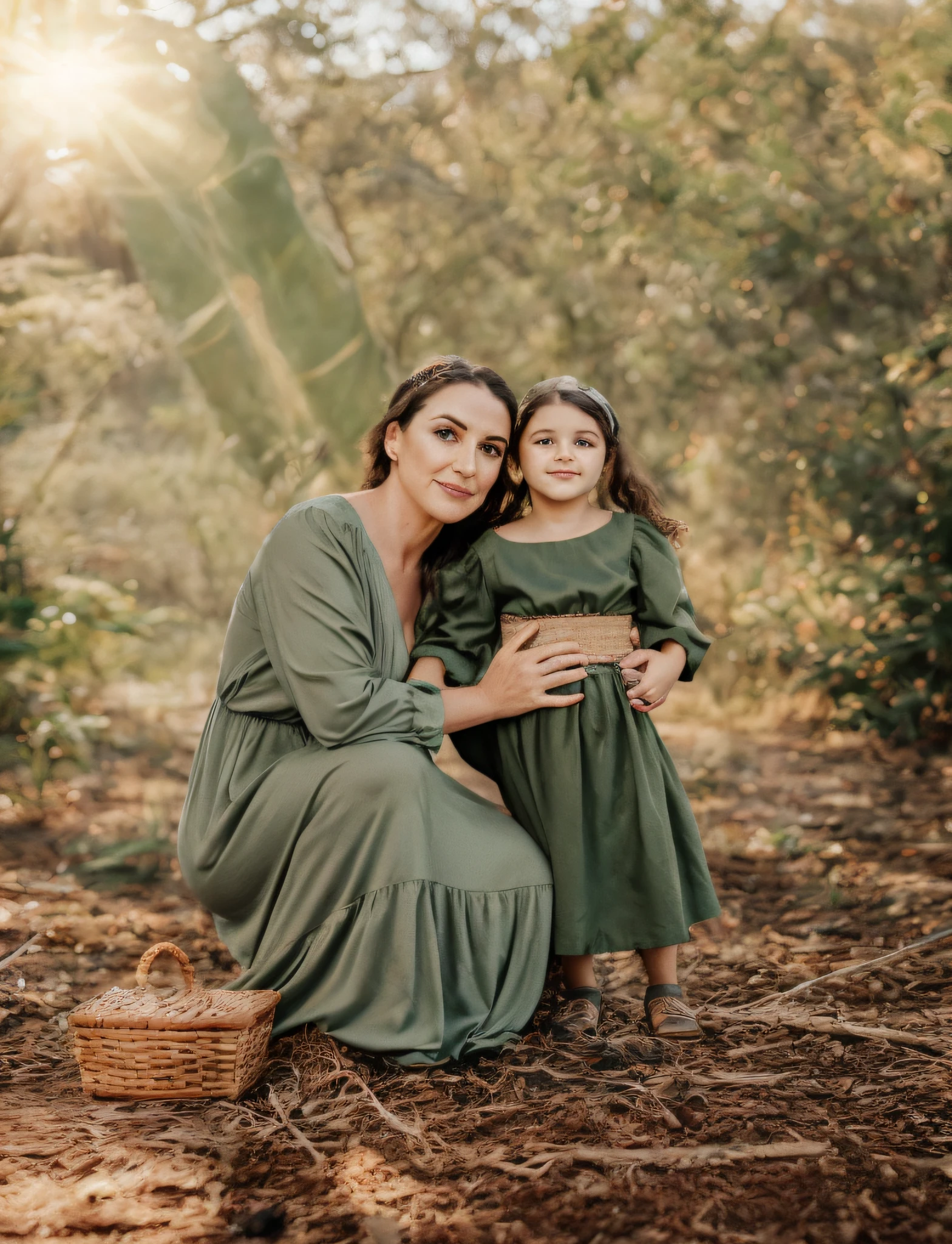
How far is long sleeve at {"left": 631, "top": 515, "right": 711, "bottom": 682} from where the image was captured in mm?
2641

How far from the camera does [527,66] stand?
6512mm

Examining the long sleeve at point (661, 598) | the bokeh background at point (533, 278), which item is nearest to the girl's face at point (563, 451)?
the long sleeve at point (661, 598)

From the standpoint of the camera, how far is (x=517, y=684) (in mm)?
2514

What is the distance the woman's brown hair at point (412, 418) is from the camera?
2662 millimetres

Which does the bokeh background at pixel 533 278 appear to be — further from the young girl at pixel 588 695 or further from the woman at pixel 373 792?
the young girl at pixel 588 695

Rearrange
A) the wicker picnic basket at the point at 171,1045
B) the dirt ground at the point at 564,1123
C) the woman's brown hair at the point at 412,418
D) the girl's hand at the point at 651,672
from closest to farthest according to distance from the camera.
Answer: the dirt ground at the point at 564,1123, the wicker picnic basket at the point at 171,1045, the girl's hand at the point at 651,672, the woman's brown hair at the point at 412,418

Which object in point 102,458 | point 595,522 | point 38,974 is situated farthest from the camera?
point 102,458

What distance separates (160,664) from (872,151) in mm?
5170

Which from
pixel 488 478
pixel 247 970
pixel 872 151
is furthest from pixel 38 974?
pixel 872 151

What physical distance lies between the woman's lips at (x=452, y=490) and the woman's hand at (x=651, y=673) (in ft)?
1.81

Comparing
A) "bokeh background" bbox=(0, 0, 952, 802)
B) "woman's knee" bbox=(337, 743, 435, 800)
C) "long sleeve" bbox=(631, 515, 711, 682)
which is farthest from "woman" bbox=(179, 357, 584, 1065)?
"bokeh background" bbox=(0, 0, 952, 802)

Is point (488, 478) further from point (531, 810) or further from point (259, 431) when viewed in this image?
point (259, 431)

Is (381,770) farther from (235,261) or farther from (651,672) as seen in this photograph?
(235,261)

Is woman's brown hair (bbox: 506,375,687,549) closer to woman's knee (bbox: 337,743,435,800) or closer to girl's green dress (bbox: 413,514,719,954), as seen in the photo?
girl's green dress (bbox: 413,514,719,954)
